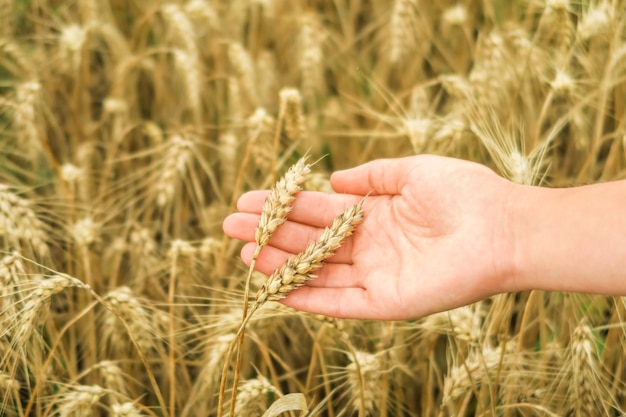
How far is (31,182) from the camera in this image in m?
2.38

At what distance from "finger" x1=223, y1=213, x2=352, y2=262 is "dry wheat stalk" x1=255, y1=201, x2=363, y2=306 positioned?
182 millimetres

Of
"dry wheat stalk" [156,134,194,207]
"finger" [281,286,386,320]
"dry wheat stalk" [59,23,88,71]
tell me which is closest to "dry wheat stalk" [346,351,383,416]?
"finger" [281,286,386,320]

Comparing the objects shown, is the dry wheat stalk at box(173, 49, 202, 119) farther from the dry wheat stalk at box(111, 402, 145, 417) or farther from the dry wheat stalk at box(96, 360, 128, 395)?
the dry wheat stalk at box(111, 402, 145, 417)

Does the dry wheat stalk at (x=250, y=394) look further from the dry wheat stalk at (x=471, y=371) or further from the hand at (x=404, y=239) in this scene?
the dry wheat stalk at (x=471, y=371)

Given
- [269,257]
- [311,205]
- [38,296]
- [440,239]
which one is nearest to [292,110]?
[311,205]

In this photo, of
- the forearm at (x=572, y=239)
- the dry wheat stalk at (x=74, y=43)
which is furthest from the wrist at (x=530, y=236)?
the dry wheat stalk at (x=74, y=43)

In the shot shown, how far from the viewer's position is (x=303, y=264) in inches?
52.9

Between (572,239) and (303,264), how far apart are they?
55 centimetres

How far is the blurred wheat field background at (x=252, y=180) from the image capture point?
159cm

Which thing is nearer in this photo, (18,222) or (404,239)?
(404,239)

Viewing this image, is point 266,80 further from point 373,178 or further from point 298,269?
point 298,269

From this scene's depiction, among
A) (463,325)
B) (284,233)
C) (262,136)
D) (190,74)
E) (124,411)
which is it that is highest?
(190,74)

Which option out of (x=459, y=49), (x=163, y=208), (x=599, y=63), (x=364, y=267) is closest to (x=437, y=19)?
(x=459, y=49)

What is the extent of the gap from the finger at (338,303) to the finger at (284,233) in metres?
0.14
